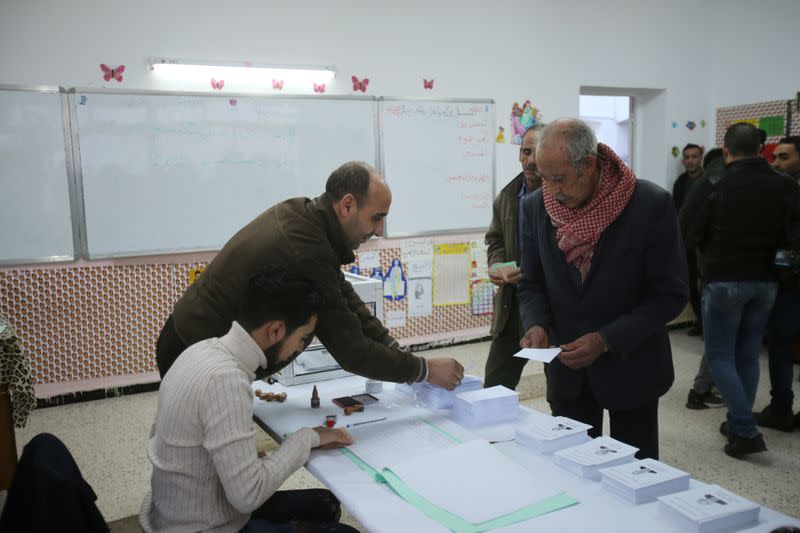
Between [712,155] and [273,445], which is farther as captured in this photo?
[712,155]

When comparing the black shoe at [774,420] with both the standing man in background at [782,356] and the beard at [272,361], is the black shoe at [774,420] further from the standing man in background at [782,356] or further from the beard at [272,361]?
the beard at [272,361]

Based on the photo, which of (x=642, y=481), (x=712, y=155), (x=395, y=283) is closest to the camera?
(x=642, y=481)

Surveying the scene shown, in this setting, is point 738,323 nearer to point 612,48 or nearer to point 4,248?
point 612,48

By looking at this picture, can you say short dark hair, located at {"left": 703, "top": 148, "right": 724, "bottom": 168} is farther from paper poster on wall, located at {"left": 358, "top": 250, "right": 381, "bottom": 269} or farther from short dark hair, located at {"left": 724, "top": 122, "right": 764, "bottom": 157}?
paper poster on wall, located at {"left": 358, "top": 250, "right": 381, "bottom": 269}

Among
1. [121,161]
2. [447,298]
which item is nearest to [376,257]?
[447,298]

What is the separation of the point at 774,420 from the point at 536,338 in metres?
2.19

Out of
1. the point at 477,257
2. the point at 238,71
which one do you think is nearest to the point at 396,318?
the point at 477,257

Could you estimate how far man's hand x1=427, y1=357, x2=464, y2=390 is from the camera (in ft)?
5.87

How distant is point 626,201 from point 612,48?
14.3ft

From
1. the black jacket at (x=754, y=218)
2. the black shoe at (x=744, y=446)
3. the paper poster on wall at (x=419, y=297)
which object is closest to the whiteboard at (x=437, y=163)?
the paper poster on wall at (x=419, y=297)

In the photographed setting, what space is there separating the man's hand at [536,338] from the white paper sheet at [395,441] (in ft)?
1.45

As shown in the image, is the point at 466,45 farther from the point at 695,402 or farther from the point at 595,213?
the point at 595,213

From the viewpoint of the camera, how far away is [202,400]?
1307 millimetres

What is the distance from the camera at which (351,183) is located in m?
1.89
